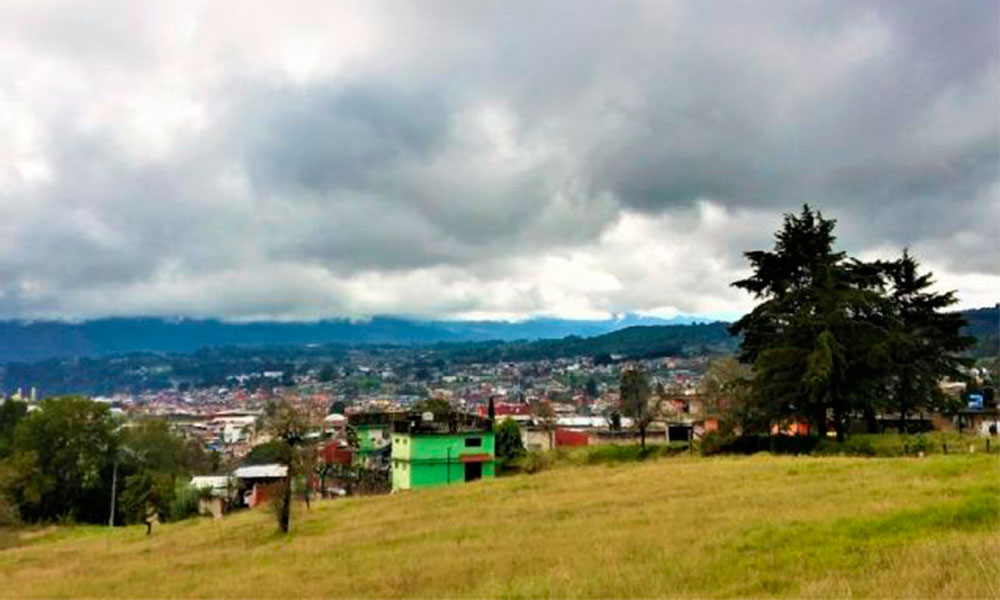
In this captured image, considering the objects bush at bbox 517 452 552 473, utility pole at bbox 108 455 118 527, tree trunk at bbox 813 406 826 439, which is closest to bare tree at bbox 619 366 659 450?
bush at bbox 517 452 552 473

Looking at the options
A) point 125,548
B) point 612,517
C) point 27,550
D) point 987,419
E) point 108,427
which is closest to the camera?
point 612,517

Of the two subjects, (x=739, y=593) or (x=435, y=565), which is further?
(x=435, y=565)

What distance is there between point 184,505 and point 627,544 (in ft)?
155

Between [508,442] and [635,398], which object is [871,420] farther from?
[508,442]

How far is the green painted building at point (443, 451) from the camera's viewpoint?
170 feet

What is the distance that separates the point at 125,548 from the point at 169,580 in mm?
13482

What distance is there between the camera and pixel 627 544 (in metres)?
15.8

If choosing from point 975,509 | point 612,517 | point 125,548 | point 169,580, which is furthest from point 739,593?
point 125,548

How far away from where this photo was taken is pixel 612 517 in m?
20.2

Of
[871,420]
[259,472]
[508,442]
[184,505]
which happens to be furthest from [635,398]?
[184,505]

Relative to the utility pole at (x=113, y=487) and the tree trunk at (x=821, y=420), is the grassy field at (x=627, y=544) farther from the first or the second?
the utility pole at (x=113, y=487)

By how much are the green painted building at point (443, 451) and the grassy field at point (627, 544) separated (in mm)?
19977

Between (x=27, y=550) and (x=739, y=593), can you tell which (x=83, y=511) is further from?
(x=739, y=593)

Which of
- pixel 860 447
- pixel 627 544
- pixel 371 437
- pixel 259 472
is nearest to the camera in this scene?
pixel 627 544
